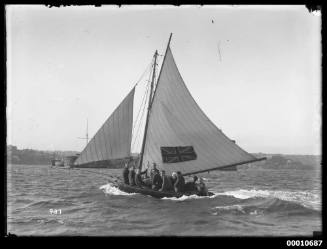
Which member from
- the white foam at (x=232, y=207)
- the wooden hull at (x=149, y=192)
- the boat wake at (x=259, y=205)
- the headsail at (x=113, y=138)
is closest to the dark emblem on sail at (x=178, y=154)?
the wooden hull at (x=149, y=192)

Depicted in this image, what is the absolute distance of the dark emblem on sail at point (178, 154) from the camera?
71.3 ft

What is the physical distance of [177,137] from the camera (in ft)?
71.5

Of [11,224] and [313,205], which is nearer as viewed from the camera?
[11,224]

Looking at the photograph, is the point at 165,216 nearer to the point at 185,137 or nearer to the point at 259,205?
the point at 259,205

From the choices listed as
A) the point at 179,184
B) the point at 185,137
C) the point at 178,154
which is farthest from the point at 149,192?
the point at 185,137

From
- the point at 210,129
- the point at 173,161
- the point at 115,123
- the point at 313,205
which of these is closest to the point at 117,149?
the point at 115,123

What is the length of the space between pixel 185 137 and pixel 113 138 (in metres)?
3.97

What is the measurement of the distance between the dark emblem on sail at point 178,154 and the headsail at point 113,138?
7.55 ft

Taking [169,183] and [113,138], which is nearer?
[169,183]

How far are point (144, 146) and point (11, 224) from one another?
10203 mm

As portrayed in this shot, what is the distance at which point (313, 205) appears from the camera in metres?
19.2

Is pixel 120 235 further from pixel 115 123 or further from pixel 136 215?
pixel 115 123
